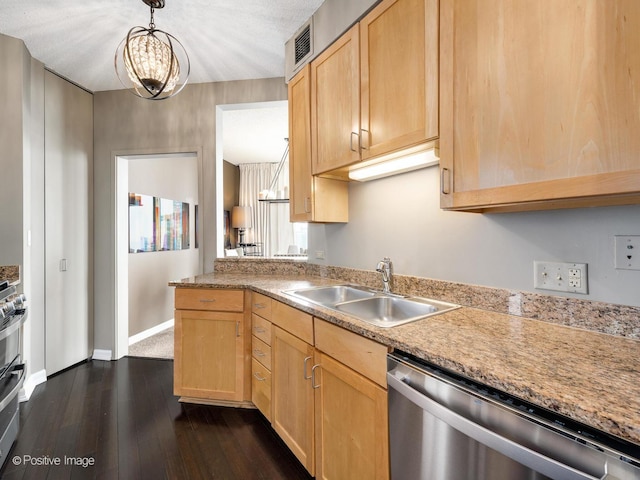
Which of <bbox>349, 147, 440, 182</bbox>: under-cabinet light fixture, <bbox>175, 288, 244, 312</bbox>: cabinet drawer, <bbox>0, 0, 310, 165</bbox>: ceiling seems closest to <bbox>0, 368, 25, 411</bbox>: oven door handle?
<bbox>175, 288, 244, 312</bbox>: cabinet drawer

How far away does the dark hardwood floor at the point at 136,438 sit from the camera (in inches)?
63.5

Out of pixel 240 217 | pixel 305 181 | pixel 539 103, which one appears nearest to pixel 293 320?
pixel 305 181

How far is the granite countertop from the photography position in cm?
62

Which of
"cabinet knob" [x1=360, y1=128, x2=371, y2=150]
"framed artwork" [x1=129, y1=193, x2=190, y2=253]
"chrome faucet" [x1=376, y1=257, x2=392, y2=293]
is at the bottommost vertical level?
"chrome faucet" [x1=376, y1=257, x2=392, y2=293]

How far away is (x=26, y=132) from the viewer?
7.82 ft

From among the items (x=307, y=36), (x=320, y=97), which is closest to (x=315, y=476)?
(x=320, y=97)

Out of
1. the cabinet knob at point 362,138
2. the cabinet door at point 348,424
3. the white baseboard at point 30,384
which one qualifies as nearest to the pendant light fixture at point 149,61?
the cabinet knob at point 362,138

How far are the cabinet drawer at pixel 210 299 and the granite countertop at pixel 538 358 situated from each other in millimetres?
935

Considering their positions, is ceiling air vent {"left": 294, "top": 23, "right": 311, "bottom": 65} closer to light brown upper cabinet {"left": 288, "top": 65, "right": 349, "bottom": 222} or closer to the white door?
light brown upper cabinet {"left": 288, "top": 65, "right": 349, "bottom": 222}

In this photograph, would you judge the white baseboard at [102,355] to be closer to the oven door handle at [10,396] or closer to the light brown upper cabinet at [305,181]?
the oven door handle at [10,396]

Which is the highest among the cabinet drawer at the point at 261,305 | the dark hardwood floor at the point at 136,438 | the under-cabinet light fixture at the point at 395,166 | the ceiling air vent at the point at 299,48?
the ceiling air vent at the point at 299,48

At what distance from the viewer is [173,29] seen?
223 centimetres

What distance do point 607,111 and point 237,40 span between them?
2342 mm

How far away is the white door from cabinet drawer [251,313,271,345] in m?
1.91
